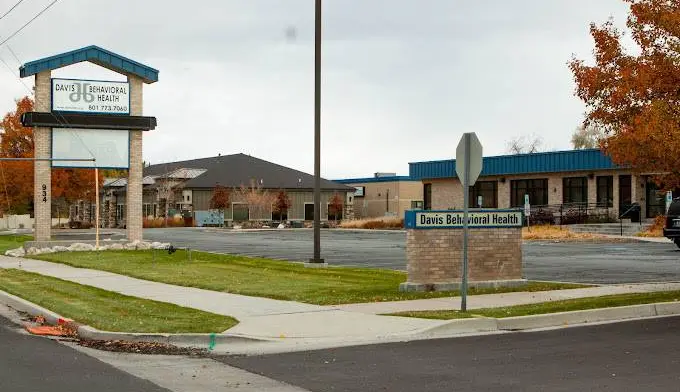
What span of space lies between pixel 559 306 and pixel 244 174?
76796mm

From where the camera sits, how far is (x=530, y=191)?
6294 centimetres

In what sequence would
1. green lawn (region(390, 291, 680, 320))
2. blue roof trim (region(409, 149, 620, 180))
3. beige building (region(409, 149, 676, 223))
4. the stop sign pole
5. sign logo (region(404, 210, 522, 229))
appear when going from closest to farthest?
1. green lawn (region(390, 291, 680, 320))
2. the stop sign pole
3. sign logo (region(404, 210, 522, 229))
4. beige building (region(409, 149, 676, 223))
5. blue roof trim (region(409, 149, 620, 180))

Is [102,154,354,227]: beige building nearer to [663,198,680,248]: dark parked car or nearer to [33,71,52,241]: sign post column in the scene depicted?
[33,71,52,241]: sign post column

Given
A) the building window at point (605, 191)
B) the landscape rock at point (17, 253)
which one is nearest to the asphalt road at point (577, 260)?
the landscape rock at point (17, 253)

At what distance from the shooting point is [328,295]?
1638cm

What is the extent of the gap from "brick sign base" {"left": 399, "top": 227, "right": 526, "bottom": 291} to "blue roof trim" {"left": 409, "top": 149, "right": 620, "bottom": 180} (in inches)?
1432

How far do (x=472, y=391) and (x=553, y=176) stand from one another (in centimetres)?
5451

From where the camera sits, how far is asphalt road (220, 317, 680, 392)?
8.62 metres

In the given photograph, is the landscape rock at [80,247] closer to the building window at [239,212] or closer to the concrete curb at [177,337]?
the concrete curb at [177,337]

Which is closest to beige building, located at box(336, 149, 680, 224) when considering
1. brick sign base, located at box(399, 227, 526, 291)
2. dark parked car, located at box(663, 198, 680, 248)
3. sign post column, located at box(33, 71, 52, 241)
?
dark parked car, located at box(663, 198, 680, 248)

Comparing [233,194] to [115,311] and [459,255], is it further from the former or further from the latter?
[115,311]

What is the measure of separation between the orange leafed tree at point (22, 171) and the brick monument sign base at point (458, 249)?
47316mm

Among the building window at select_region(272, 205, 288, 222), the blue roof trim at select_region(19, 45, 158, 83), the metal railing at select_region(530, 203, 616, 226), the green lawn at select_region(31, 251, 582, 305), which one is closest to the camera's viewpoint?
the green lawn at select_region(31, 251, 582, 305)

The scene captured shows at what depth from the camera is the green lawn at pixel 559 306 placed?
526 inches
